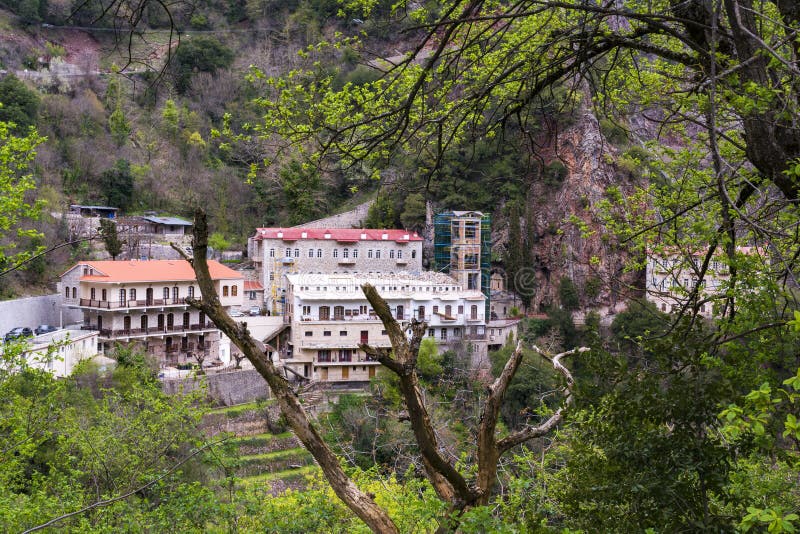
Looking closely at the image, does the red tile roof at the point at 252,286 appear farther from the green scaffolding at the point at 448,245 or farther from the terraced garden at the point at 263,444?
the terraced garden at the point at 263,444

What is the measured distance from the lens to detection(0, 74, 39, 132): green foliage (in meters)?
24.3

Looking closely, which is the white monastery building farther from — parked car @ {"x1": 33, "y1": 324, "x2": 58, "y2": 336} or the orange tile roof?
parked car @ {"x1": 33, "y1": 324, "x2": 58, "y2": 336}

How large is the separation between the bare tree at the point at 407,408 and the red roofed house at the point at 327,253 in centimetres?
2110

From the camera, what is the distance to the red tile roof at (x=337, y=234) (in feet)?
80.4

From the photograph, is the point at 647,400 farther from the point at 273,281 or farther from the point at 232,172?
the point at 232,172

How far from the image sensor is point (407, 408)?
→ 2.58 metres

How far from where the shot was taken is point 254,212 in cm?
2948

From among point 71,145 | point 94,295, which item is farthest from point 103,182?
point 94,295

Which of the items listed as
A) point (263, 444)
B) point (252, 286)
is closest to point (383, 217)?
point (252, 286)

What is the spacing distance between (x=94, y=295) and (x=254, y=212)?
442 inches

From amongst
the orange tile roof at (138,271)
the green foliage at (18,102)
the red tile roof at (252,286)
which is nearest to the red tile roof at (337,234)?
the red tile roof at (252,286)

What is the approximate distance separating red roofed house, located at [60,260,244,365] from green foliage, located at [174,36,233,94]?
48.7 ft

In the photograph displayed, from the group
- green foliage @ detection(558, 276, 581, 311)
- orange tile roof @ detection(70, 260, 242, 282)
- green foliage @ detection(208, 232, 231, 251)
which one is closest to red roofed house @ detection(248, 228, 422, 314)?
green foliage @ detection(208, 232, 231, 251)

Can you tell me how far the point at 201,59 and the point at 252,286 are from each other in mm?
13620
